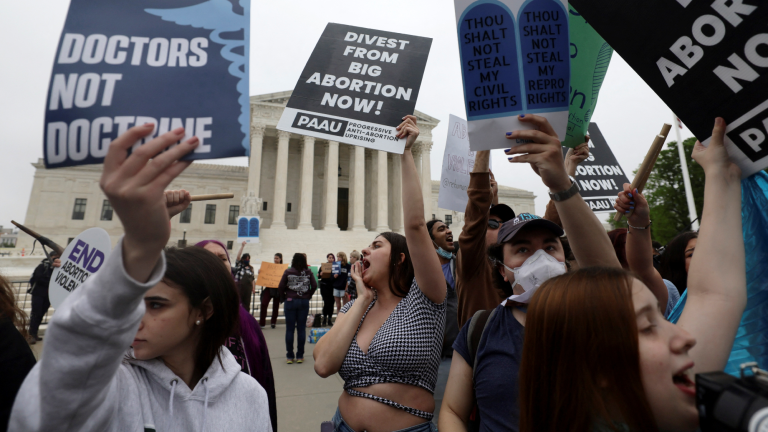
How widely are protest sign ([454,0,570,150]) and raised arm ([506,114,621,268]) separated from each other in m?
0.11

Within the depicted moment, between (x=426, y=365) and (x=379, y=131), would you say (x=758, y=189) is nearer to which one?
(x=426, y=365)

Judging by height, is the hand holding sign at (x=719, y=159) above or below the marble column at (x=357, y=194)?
below

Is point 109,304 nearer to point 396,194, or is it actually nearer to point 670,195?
point 670,195

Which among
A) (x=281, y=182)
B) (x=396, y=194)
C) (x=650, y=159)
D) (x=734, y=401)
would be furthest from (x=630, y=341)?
(x=396, y=194)

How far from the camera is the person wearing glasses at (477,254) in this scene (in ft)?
8.04

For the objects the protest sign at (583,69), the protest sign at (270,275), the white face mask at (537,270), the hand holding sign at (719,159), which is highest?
the protest sign at (583,69)

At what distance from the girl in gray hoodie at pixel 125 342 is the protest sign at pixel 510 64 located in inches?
54.0

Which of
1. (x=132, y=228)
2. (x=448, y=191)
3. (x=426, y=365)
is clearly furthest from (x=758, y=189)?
(x=448, y=191)

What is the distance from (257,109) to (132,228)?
112 feet

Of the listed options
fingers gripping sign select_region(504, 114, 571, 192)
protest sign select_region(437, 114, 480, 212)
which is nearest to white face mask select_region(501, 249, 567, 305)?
fingers gripping sign select_region(504, 114, 571, 192)

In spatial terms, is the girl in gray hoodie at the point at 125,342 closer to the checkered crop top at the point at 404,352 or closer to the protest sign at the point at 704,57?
the checkered crop top at the point at 404,352

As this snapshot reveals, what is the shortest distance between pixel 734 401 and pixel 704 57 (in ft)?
3.91

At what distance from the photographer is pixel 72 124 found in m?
1.11

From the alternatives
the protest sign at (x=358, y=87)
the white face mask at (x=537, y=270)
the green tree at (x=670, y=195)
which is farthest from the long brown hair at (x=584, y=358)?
the green tree at (x=670, y=195)
